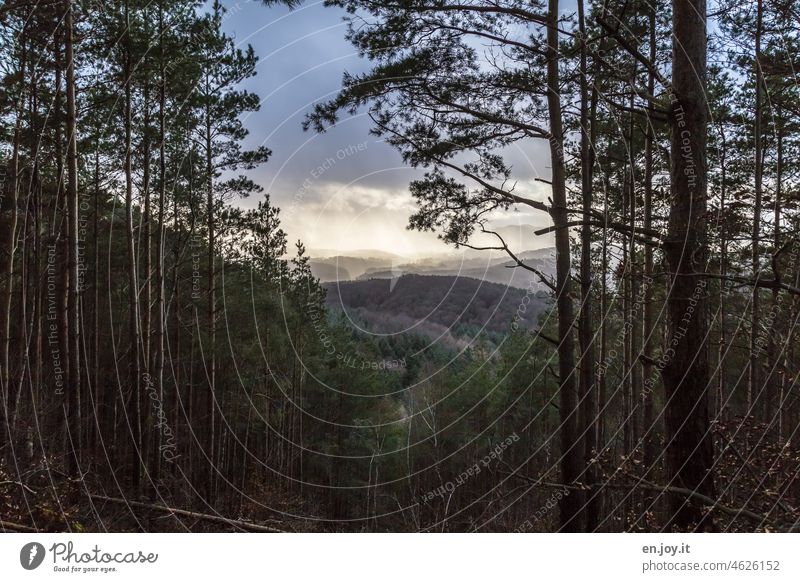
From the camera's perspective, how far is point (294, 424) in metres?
19.5

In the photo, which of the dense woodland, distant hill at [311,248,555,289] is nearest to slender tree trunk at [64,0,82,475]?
the dense woodland

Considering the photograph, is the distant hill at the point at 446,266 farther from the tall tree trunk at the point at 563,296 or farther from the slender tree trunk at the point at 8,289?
the slender tree trunk at the point at 8,289

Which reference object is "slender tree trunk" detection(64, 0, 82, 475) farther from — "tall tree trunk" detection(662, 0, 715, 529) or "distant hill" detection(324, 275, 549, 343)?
"tall tree trunk" detection(662, 0, 715, 529)

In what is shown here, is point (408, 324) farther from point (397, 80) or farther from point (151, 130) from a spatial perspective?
point (151, 130)

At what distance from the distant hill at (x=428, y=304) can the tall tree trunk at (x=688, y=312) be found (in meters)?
3.51

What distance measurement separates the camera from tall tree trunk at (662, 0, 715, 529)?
11.5 ft

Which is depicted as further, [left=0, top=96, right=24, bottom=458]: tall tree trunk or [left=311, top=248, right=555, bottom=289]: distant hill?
[left=0, top=96, right=24, bottom=458]: tall tree trunk

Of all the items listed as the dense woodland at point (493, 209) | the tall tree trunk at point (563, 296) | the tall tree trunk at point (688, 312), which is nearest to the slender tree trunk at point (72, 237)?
the dense woodland at point (493, 209)

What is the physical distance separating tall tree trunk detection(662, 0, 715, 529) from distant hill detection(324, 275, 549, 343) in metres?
3.51

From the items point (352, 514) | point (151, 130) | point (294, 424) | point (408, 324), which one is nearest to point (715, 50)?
point (408, 324)

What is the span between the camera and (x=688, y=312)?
11.6 ft

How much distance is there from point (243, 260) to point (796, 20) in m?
9.05

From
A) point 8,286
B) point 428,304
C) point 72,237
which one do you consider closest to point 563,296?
point 428,304
